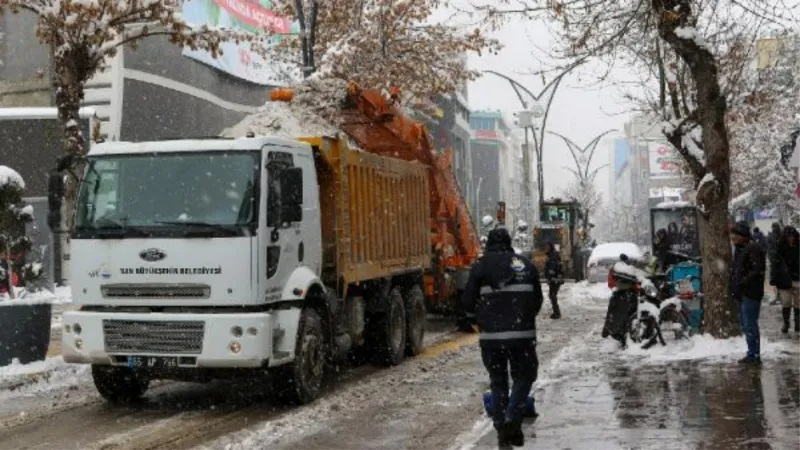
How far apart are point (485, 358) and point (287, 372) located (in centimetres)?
321

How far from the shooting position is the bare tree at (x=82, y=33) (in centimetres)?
1497

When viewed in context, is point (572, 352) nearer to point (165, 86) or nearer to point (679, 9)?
point (679, 9)

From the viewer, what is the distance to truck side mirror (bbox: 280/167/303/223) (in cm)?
1055

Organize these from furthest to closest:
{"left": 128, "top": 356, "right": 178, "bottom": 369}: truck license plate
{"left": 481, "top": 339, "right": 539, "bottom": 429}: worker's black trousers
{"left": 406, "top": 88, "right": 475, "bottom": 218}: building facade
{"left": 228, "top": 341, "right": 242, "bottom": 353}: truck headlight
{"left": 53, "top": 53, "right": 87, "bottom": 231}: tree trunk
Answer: {"left": 406, "top": 88, "right": 475, "bottom": 218}: building facade < {"left": 53, "top": 53, "right": 87, "bottom": 231}: tree trunk < {"left": 128, "top": 356, "right": 178, "bottom": 369}: truck license plate < {"left": 228, "top": 341, "right": 242, "bottom": 353}: truck headlight < {"left": 481, "top": 339, "right": 539, "bottom": 429}: worker's black trousers

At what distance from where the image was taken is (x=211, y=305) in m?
10.2

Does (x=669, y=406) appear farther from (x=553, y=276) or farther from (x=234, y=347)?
(x=553, y=276)

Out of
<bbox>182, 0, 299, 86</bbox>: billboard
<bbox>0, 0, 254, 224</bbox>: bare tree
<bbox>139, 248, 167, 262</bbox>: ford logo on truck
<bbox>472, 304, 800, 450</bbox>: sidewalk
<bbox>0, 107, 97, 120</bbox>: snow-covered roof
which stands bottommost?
<bbox>472, 304, 800, 450</bbox>: sidewalk

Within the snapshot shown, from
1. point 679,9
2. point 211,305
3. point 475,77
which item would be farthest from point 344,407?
point 475,77

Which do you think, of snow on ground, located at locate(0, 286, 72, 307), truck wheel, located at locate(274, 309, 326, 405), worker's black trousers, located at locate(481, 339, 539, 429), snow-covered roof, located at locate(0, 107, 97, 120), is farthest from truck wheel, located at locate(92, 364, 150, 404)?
snow-covered roof, located at locate(0, 107, 97, 120)

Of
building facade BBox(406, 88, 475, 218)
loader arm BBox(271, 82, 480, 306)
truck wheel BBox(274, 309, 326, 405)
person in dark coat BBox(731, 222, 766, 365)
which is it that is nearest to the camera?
truck wheel BBox(274, 309, 326, 405)

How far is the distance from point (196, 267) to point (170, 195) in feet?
2.69

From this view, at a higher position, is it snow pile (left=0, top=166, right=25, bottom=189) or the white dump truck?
snow pile (left=0, top=166, right=25, bottom=189)

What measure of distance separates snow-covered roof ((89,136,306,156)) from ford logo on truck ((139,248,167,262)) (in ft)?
3.61

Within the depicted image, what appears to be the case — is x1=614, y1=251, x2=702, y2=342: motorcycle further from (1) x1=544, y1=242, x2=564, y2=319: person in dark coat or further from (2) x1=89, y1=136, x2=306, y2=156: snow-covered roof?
(1) x1=544, y1=242, x2=564, y2=319: person in dark coat
